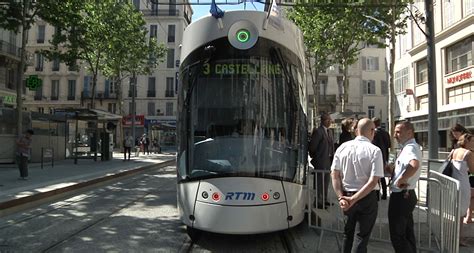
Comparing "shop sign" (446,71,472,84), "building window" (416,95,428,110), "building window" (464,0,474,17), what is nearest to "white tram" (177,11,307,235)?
"shop sign" (446,71,472,84)

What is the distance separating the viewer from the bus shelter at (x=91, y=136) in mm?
23078

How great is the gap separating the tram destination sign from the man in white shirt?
204cm

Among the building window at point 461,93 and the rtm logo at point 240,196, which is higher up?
the building window at point 461,93

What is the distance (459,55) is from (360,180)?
26.0m

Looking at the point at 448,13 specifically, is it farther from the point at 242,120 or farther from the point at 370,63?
the point at 370,63

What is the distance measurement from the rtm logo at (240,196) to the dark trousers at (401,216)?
1.77 meters

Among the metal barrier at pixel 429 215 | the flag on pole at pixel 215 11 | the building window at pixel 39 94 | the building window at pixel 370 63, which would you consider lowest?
the metal barrier at pixel 429 215

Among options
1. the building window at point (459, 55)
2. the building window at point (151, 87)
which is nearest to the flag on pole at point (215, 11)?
the building window at point (459, 55)

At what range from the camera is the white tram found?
593 centimetres

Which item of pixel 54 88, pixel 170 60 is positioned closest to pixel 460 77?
pixel 170 60

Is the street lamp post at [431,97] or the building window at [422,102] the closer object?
the street lamp post at [431,97]

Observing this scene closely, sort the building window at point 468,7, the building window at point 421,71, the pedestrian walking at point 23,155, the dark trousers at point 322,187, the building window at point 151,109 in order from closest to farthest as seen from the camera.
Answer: the dark trousers at point 322,187
the pedestrian walking at point 23,155
the building window at point 468,7
the building window at point 421,71
the building window at point 151,109

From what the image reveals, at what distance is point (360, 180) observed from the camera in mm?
4539

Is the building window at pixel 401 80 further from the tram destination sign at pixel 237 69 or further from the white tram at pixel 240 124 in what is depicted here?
the tram destination sign at pixel 237 69
